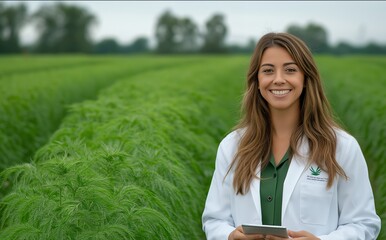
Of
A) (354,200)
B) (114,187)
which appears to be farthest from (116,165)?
(354,200)

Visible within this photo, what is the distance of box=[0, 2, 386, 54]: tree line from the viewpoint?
3457 inches

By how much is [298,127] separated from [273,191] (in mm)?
358

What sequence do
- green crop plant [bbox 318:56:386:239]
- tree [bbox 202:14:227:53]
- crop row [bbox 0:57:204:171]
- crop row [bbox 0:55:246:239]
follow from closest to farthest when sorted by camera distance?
1. crop row [bbox 0:55:246:239]
2. green crop plant [bbox 318:56:386:239]
3. crop row [bbox 0:57:204:171]
4. tree [bbox 202:14:227:53]

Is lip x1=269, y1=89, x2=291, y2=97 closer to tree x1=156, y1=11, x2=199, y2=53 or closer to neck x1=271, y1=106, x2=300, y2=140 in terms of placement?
neck x1=271, y1=106, x2=300, y2=140

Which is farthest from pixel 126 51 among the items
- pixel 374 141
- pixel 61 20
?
pixel 374 141

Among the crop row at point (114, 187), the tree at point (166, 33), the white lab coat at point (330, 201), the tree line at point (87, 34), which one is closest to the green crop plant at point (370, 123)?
the crop row at point (114, 187)

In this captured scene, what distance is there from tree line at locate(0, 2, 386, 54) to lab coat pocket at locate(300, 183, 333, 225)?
2826 inches

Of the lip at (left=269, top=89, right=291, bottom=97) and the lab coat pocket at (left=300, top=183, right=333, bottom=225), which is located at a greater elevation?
the lip at (left=269, top=89, right=291, bottom=97)

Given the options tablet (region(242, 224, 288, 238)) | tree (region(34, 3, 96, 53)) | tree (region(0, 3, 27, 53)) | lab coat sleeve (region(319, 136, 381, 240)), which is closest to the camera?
tablet (region(242, 224, 288, 238))

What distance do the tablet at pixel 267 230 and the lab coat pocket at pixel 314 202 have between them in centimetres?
24

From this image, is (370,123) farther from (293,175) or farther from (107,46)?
(107,46)

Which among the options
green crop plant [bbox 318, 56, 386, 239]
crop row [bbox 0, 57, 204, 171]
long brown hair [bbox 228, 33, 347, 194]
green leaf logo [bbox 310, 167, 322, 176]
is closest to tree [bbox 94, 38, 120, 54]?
crop row [bbox 0, 57, 204, 171]

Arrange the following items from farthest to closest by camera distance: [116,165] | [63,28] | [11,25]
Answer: [63,28]
[11,25]
[116,165]

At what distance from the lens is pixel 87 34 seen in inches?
4011
